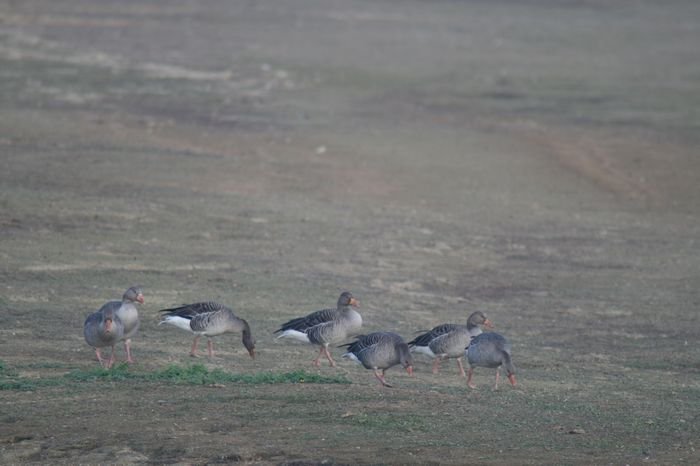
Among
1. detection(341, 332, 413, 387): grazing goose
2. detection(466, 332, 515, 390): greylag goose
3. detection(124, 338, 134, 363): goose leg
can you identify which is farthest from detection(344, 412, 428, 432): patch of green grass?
detection(124, 338, 134, 363): goose leg

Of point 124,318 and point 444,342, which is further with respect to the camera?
point 444,342

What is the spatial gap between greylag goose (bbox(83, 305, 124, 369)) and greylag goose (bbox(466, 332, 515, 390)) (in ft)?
11.8

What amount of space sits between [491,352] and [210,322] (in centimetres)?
312

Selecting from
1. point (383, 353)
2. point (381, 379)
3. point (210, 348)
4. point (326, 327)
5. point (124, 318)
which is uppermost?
point (124, 318)

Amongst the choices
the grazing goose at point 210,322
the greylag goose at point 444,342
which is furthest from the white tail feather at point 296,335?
the greylag goose at point 444,342

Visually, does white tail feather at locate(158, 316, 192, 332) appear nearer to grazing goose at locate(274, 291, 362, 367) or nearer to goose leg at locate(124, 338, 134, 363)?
goose leg at locate(124, 338, 134, 363)

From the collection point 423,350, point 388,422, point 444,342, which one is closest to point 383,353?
point 444,342

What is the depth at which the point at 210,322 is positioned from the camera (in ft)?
46.3

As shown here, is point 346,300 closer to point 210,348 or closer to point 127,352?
point 210,348

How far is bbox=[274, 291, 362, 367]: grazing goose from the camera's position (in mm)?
14102

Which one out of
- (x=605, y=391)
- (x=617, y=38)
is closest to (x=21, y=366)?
(x=605, y=391)

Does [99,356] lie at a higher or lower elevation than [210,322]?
lower

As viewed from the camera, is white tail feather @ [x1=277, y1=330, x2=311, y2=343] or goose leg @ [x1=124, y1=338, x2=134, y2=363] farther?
white tail feather @ [x1=277, y1=330, x2=311, y2=343]

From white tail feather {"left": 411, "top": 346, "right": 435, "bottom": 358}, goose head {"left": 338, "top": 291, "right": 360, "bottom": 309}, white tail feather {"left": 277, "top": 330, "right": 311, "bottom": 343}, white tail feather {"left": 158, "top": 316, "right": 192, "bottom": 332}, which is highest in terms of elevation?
goose head {"left": 338, "top": 291, "right": 360, "bottom": 309}
